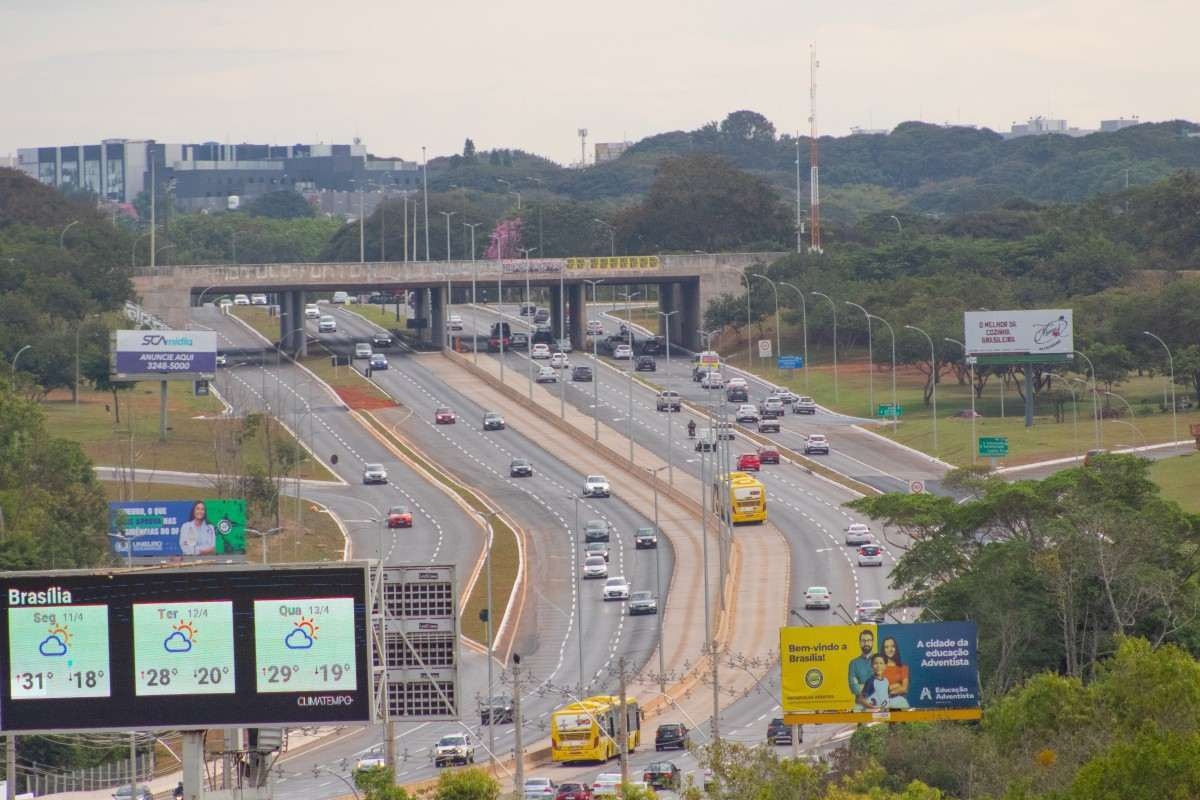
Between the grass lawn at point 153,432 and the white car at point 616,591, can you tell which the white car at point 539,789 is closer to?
the white car at point 616,591

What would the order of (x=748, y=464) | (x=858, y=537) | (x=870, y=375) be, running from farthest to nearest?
(x=870, y=375)
(x=748, y=464)
(x=858, y=537)

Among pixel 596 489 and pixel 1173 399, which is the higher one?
pixel 1173 399

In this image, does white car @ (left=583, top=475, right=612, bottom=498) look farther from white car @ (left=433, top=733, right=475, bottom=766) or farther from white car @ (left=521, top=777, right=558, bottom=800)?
white car @ (left=521, top=777, right=558, bottom=800)

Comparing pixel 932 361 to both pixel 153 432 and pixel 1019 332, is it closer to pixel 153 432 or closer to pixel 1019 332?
pixel 1019 332

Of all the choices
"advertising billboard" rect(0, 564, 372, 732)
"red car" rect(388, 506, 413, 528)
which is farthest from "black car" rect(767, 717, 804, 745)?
"red car" rect(388, 506, 413, 528)

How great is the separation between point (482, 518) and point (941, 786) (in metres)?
69.1

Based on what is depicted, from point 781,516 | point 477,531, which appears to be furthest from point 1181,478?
point 477,531

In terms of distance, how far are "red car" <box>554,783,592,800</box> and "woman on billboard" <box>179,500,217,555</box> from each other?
150ft

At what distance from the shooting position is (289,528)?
442ft

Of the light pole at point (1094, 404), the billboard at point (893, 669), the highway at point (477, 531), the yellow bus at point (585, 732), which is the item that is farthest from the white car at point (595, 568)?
the billboard at point (893, 669)

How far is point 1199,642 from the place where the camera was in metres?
88.9

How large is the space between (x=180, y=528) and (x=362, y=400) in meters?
63.9

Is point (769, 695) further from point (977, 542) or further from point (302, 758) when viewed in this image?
point (302, 758)

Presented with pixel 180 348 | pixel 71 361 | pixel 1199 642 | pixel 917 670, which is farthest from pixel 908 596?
pixel 71 361
